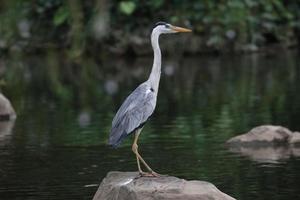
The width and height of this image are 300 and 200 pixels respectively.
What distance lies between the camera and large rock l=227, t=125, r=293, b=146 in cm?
1554

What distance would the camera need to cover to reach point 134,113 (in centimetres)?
1148

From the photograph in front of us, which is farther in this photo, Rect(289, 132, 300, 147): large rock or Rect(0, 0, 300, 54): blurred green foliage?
Rect(0, 0, 300, 54): blurred green foliage

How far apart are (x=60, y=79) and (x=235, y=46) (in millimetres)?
9723

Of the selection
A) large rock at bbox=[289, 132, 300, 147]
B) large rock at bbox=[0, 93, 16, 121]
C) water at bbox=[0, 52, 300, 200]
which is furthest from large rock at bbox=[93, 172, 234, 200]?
large rock at bbox=[0, 93, 16, 121]

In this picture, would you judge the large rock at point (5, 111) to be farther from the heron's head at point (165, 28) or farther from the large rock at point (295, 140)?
the heron's head at point (165, 28)

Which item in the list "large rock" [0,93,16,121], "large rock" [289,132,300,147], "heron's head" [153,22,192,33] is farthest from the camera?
"large rock" [0,93,16,121]

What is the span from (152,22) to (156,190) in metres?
27.0

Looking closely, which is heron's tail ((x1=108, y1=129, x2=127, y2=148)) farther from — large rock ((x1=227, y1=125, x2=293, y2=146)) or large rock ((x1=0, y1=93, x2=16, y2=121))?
large rock ((x1=0, y1=93, x2=16, y2=121))

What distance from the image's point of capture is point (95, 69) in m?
32.1

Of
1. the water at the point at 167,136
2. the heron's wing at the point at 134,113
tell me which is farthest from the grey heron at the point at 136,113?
the water at the point at 167,136

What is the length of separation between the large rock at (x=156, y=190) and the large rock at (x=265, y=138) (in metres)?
4.69

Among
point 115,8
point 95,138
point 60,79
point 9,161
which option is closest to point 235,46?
point 115,8

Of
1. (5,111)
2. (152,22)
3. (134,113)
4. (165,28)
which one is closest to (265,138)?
(165,28)

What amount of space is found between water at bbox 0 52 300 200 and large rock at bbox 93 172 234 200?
3.92 ft
